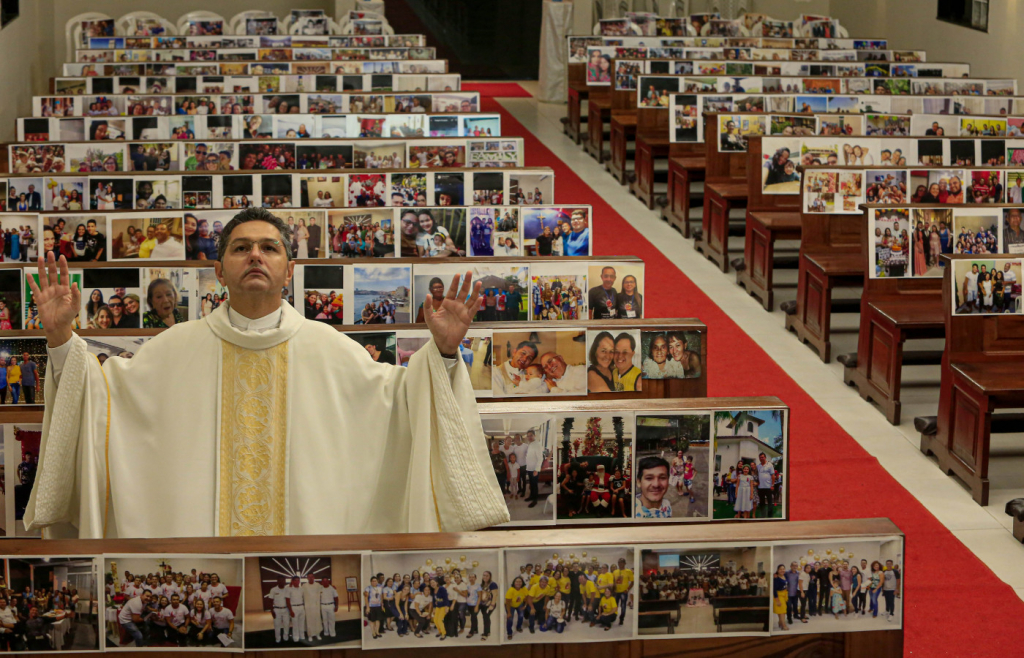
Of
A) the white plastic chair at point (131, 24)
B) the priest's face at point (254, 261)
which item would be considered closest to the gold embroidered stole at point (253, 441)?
the priest's face at point (254, 261)

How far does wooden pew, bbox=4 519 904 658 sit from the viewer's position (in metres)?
2.61

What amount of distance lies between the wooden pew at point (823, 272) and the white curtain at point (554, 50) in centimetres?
1243

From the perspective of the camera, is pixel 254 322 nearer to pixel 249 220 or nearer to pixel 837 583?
pixel 249 220

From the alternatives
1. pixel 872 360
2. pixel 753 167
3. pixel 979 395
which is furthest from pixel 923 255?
pixel 753 167

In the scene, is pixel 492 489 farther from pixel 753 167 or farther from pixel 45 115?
pixel 45 115

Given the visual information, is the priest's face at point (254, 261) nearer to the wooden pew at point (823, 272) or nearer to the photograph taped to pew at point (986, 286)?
the photograph taped to pew at point (986, 286)

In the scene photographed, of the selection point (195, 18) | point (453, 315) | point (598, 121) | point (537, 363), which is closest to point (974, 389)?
point (537, 363)

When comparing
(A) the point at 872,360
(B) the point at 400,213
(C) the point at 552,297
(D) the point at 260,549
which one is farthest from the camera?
(A) the point at 872,360

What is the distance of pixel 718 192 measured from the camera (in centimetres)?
1027

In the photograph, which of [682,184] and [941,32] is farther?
[941,32]

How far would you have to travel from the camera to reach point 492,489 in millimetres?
3350

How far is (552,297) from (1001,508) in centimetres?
234

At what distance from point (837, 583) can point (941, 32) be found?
16378 millimetres

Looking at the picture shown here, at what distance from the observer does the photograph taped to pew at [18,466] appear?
3596 millimetres
